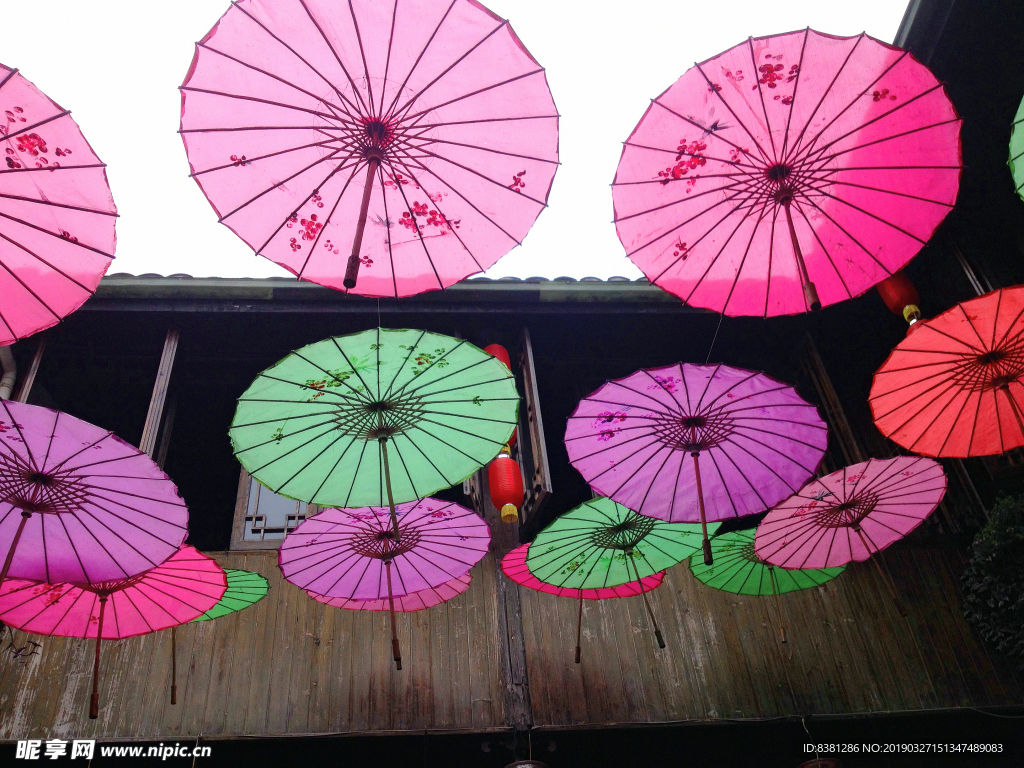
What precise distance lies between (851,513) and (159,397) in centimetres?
601

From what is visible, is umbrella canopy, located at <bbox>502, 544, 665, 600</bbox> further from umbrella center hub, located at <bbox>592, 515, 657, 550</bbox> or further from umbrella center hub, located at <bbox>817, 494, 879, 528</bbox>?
umbrella center hub, located at <bbox>817, 494, 879, 528</bbox>

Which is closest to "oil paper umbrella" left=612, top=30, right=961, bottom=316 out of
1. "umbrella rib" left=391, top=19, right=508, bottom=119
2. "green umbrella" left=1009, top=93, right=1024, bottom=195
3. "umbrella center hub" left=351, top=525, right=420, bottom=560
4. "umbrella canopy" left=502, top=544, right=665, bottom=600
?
"green umbrella" left=1009, top=93, right=1024, bottom=195

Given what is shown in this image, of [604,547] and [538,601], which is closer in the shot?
[604,547]

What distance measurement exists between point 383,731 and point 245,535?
7.52ft

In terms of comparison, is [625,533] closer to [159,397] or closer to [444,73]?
[444,73]

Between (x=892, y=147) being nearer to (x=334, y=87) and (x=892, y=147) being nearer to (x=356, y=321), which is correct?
(x=334, y=87)

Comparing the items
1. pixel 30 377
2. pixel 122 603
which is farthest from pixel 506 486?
pixel 30 377

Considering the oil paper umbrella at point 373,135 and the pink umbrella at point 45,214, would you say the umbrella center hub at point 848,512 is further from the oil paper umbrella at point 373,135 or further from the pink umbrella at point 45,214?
the pink umbrella at point 45,214

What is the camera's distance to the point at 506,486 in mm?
5816

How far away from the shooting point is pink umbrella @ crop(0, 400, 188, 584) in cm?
372

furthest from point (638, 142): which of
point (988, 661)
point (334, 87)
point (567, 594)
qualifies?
point (988, 661)

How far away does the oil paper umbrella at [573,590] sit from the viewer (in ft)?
18.2

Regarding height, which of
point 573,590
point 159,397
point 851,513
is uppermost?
point 159,397

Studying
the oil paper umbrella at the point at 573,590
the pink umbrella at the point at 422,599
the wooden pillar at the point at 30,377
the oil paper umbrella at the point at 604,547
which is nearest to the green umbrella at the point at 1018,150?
the oil paper umbrella at the point at 604,547
